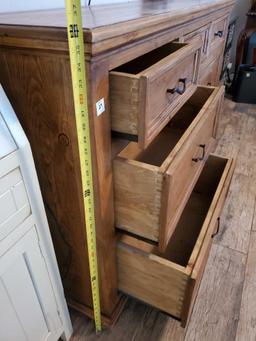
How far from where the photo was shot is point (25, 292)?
662 millimetres

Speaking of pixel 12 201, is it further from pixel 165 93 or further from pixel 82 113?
pixel 165 93

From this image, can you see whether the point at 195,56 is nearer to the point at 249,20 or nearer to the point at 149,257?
the point at 149,257

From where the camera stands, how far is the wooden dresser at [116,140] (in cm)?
55

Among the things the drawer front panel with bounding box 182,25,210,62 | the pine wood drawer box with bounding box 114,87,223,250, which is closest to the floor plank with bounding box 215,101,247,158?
the drawer front panel with bounding box 182,25,210,62

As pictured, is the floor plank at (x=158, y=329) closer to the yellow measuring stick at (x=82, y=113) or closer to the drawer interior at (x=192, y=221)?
the drawer interior at (x=192, y=221)

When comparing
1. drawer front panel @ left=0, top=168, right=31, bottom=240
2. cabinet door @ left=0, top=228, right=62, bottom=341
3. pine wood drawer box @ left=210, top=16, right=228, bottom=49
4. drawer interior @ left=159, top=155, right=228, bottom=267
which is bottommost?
drawer interior @ left=159, top=155, right=228, bottom=267

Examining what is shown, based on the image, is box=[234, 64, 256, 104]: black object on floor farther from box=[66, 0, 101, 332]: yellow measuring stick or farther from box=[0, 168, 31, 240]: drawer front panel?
box=[0, 168, 31, 240]: drawer front panel

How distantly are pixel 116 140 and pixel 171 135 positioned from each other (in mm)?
647

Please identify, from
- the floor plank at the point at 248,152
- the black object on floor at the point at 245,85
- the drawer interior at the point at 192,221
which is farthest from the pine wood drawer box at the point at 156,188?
the black object on floor at the point at 245,85

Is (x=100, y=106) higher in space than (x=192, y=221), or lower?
higher

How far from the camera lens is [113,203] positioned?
76cm

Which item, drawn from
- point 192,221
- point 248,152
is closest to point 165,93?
point 192,221

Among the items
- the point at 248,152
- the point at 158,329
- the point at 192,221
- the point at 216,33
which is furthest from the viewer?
the point at 248,152

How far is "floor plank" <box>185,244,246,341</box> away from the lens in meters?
0.97
